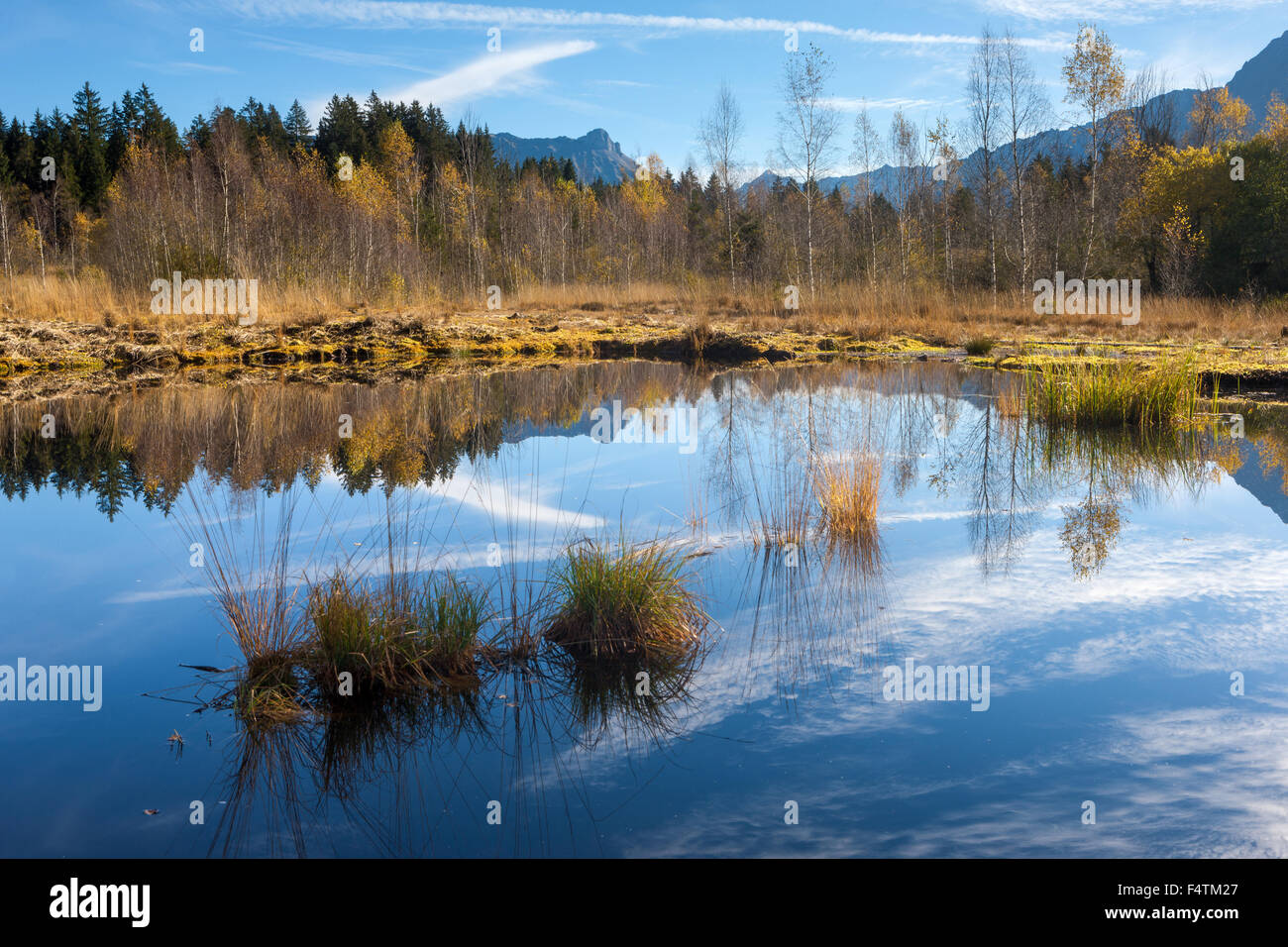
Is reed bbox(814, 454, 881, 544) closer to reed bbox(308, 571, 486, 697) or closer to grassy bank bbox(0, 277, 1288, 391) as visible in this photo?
reed bbox(308, 571, 486, 697)

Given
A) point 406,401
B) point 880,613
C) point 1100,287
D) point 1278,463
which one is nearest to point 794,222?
point 1100,287

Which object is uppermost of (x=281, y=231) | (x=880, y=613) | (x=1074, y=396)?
(x=281, y=231)

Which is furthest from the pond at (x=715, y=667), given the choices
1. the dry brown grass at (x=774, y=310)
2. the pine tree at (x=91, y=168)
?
the pine tree at (x=91, y=168)

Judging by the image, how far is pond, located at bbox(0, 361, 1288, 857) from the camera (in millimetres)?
2691

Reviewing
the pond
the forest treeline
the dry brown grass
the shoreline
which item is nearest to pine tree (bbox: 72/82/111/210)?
the forest treeline

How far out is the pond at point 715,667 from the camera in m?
2.69

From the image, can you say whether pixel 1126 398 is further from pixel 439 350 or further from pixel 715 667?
pixel 439 350

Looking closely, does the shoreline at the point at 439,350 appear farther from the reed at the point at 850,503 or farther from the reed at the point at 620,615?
the reed at the point at 620,615

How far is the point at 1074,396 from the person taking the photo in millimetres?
9344

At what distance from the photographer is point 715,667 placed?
3.83 m

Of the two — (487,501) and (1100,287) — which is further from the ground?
(1100,287)

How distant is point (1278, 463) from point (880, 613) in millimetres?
5094
